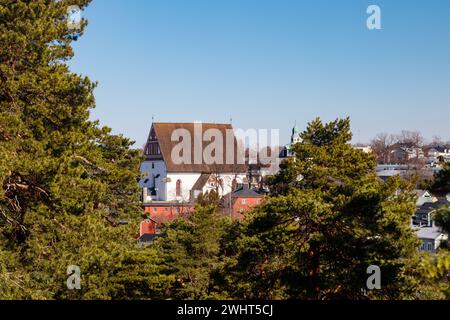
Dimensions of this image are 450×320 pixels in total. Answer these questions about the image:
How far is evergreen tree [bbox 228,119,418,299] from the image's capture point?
14.9 meters

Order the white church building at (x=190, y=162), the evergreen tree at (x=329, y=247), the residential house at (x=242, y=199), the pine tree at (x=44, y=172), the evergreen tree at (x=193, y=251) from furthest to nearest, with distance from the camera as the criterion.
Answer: the white church building at (x=190, y=162) → the residential house at (x=242, y=199) → the evergreen tree at (x=193, y=251) → the evergreen tree at (x=329, y=247) → the pine tree at (x=44, y=172)

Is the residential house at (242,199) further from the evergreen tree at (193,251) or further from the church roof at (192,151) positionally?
the evergreen tree at (193,251)

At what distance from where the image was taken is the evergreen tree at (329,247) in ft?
48.9

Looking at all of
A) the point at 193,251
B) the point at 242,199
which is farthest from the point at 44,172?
the point at 242,199

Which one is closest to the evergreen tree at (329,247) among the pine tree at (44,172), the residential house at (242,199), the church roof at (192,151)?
the pine tree at (44,172)

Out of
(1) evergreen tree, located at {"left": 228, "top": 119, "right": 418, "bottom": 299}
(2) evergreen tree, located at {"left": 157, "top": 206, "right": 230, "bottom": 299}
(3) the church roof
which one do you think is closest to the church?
(3) the church roof

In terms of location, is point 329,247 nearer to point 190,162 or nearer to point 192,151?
point 190,162

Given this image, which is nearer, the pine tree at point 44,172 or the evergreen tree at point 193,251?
the pine tree at point 44,172

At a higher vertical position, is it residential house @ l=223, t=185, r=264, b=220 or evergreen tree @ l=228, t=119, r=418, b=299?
residential house @ l=223, t=185, r=264, b=220

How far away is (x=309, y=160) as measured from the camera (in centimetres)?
2362

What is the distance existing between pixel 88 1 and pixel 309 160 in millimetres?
10031

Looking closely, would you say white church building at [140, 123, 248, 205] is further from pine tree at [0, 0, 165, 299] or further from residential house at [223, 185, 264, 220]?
pine tree at [0, 0, 165, 299]
